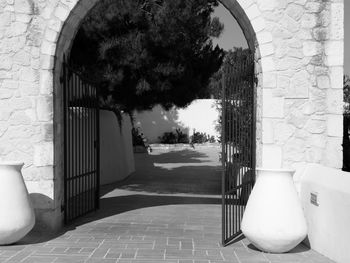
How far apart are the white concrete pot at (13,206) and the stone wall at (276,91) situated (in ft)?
1.88

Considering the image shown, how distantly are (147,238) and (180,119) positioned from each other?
21717 millimetres

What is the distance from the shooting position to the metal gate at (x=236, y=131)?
5035 mm

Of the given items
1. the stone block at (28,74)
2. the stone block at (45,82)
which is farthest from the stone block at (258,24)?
the stone block at (28,74)

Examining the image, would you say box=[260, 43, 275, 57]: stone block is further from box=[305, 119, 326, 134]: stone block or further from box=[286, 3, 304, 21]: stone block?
box=[305, 119, 326, 134]: stone block

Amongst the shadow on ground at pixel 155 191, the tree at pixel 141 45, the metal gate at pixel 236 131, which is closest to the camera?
the metal gate at pixel 236 131

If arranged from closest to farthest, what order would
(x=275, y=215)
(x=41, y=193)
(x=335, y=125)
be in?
1. (x=275, y=215)
2. (x=335, y=125)
3. (x=41, y=193)

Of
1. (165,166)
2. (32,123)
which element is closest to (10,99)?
(32,123)

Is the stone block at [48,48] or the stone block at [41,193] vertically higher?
the stone block at [48,48]

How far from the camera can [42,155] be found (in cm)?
552

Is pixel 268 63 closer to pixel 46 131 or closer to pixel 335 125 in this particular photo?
pixel 335 125

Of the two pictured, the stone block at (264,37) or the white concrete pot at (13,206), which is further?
the stone block at (264,37)

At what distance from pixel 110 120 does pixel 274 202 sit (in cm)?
741

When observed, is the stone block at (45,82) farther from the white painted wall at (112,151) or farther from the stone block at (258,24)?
the white painted wall at (112,151)

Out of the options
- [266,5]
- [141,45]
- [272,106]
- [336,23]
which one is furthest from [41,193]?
[141,45]
